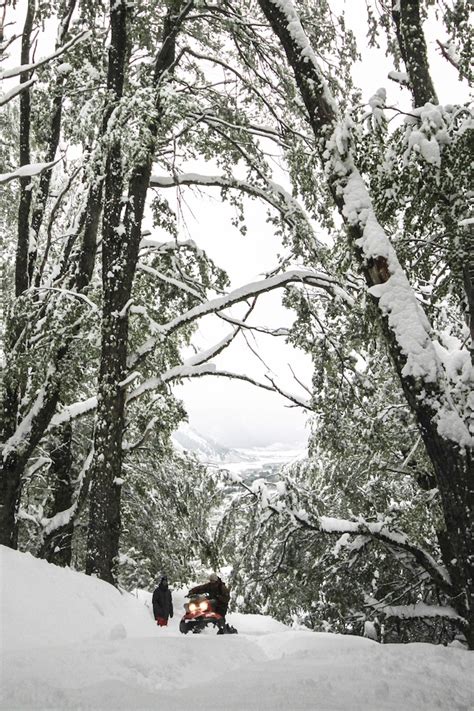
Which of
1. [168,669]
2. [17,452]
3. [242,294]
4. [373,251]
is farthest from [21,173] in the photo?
[17,452]

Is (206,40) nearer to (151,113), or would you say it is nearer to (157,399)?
(151,113)

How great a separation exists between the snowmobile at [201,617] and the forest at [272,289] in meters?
1.02

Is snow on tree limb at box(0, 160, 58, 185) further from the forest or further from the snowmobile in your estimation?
the snowmobile

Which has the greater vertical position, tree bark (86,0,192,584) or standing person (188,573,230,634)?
tree bark (86,0,192,584)

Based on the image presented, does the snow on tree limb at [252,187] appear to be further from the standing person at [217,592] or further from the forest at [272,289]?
the standing person at [217,592]

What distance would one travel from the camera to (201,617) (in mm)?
7809

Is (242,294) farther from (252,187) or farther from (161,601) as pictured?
(161,601)

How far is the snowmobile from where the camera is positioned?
779 centimetres

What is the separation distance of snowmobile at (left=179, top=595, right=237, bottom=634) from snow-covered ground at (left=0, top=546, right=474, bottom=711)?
262cm

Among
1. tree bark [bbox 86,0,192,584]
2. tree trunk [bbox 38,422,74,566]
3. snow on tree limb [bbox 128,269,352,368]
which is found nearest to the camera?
tree bark [bbox 86,0,192,584]

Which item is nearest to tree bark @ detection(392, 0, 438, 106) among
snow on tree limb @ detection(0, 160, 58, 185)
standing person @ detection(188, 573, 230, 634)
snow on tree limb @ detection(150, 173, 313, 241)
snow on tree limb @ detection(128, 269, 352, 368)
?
snow on tree limb @ detection(128, 269, 352, 368)

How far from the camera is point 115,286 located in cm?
684

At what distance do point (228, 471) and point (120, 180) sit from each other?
5086mm

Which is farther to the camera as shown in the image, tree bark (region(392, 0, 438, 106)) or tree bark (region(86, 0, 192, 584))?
Result: tree bark (region(86, 0, 192, 584))
